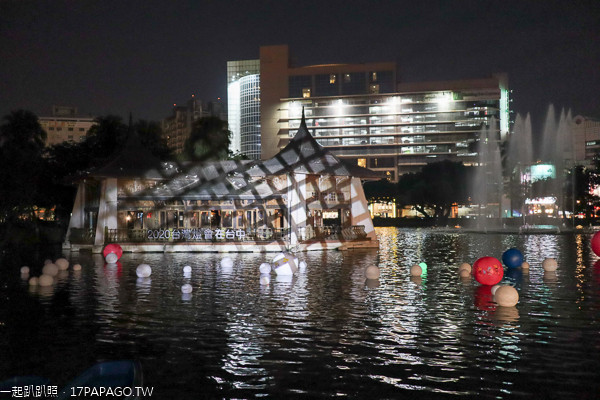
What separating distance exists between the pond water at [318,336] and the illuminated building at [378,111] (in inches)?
5242

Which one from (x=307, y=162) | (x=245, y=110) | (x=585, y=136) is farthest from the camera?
(x=245, y=110)

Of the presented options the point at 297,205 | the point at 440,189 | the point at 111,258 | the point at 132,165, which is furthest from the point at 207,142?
the point at 111,258

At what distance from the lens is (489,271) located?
63.1 ft

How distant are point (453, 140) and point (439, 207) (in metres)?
62.1

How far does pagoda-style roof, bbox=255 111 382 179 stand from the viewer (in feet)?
129

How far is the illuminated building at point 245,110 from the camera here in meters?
180

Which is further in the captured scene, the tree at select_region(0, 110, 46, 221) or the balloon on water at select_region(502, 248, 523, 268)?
the tree at select_region(0, 110, 46, 221)

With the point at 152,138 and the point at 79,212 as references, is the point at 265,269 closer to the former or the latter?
the point at 79,212

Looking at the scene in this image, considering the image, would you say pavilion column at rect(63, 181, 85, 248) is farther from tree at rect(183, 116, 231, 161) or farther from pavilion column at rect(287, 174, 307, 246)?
tree at rect(183, 116, 231, 161)

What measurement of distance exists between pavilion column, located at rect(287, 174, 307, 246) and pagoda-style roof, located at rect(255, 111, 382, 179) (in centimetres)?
82

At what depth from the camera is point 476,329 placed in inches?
493

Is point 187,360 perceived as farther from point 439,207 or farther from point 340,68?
point 340,68

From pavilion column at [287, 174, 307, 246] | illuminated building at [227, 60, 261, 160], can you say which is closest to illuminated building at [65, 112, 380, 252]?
pavilion column at [287, 174, 307, 246]

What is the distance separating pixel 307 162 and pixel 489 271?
72.5 ft
